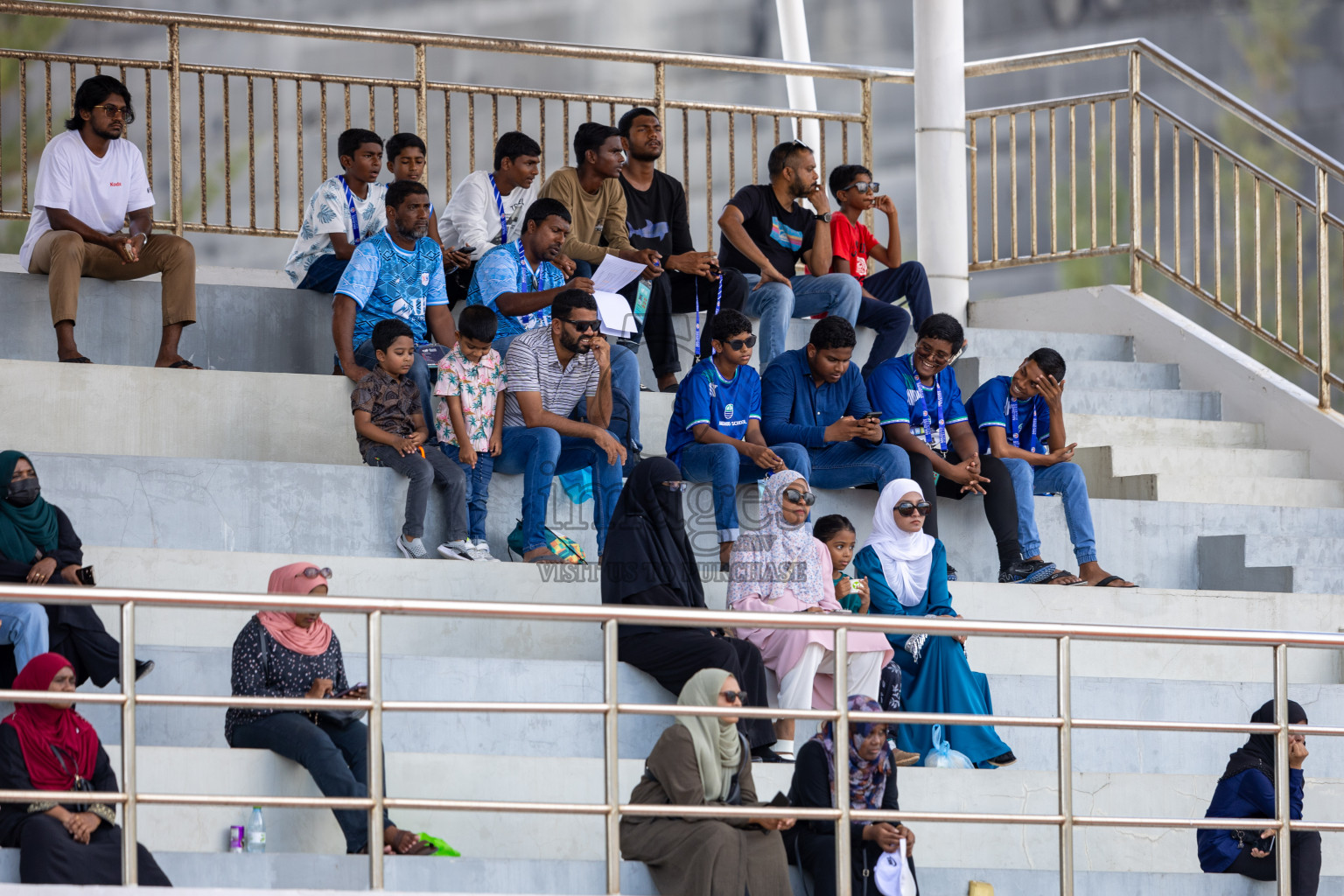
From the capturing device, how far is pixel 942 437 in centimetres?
745

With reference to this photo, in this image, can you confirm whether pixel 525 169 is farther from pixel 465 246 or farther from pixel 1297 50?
pixel 1297 50

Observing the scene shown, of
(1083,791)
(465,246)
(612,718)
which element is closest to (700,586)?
(1083,791)

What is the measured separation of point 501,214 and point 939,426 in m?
2.44

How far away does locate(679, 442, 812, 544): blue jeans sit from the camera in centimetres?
677

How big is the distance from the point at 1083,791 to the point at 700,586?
1.56 m

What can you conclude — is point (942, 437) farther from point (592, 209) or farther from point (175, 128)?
point (175, 128)

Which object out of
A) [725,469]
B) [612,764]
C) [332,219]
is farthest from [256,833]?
[332,219]

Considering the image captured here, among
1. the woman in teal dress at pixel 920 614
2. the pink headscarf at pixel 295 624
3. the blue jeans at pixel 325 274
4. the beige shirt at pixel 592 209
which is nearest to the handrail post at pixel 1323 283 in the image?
the woman in teal dress at pixel 920 614

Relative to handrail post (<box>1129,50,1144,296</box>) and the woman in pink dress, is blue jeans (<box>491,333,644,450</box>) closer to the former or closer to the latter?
the woman in pink dress

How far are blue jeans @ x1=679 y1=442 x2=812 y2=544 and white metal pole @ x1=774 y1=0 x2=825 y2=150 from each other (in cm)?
405

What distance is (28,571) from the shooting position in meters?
5.46

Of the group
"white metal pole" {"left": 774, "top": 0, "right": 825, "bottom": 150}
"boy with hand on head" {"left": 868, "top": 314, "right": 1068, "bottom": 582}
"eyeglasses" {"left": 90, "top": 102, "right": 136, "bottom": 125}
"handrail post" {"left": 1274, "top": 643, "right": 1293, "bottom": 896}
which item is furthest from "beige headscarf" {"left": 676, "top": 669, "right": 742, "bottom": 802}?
"white metal pole" {"left": 774, "top": 0, "right": 825, "bottom": 150}

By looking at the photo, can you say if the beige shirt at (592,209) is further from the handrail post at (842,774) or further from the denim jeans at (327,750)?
the handrail post at (842,774)

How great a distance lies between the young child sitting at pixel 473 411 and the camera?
6.67 meters
